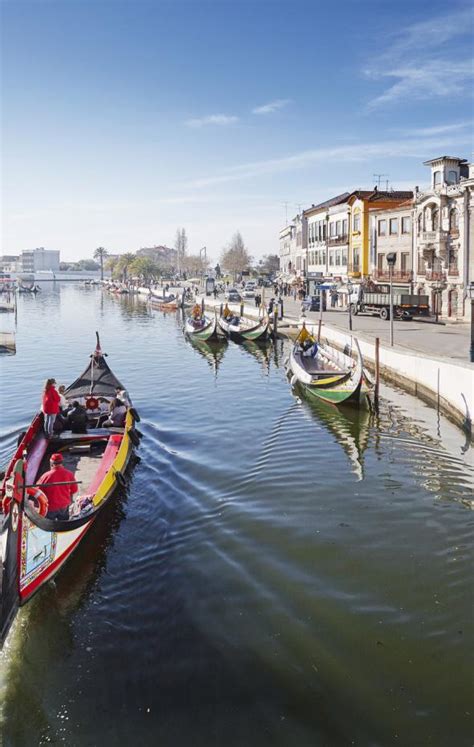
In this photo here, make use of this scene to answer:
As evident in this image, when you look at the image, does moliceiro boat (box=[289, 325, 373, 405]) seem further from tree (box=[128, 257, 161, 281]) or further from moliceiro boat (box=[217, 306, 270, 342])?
tree (box=[128, 257, 161, 281])

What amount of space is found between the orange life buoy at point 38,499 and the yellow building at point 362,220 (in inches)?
2103

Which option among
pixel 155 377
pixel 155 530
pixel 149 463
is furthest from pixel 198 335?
pixel 155 530

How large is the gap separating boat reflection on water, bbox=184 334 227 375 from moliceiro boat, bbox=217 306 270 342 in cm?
114

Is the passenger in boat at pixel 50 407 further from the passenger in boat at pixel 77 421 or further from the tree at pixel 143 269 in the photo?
the tree at pixel 143 269

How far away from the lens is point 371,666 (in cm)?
923

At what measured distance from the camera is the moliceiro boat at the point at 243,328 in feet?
156

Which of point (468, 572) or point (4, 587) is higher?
point (4, 587)

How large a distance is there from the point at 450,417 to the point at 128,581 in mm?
15019

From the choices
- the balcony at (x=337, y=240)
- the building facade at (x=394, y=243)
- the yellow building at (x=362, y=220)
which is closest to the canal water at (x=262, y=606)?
the building facade at (x=394, y=243)

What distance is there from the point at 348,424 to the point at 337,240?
4805 cm

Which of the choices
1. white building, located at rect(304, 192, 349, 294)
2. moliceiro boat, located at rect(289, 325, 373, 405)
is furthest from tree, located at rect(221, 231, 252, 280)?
moliceiro boat, located at rect(289, 325, 373, 405)

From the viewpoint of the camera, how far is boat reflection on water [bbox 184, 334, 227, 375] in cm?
4034

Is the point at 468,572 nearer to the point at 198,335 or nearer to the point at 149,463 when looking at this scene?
the point at 149,463

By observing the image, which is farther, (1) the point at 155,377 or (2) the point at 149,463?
(1) the point at 155,377
